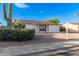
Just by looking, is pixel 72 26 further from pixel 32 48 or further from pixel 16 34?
pixel 16 34

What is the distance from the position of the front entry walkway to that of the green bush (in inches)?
5.6

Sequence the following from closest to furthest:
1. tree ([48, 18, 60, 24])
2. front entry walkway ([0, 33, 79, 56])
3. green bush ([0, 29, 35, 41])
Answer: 1. front entry walkway ([0, 33, 79, 56])
2. tree ([48, 18, 60, 24])
3. green bush ([0, 29, 35, 41])

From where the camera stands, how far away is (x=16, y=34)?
342 inches

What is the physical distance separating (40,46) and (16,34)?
2.49ft

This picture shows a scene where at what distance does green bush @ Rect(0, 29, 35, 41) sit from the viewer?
8.62 m

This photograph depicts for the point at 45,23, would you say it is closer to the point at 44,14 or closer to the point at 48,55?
→ the point at 44,14

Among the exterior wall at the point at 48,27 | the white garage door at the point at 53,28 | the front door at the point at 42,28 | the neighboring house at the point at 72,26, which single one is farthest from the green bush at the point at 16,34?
the neighboring house at the point at 72,26

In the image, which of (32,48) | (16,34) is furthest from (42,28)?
(16,34)

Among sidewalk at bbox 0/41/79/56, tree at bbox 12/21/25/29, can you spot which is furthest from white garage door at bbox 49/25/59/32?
tree at bbox 12/21/25/29

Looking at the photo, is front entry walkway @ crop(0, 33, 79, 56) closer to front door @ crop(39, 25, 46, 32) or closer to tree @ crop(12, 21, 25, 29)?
front door @ crop(39, 25, 46, 32)

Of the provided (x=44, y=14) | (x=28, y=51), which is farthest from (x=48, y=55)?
(x=44, y=14)

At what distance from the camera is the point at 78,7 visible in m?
8.41

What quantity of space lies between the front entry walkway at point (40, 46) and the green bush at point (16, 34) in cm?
14

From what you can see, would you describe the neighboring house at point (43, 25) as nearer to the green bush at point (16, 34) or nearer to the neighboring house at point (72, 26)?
the green bush at point (16, 34)
